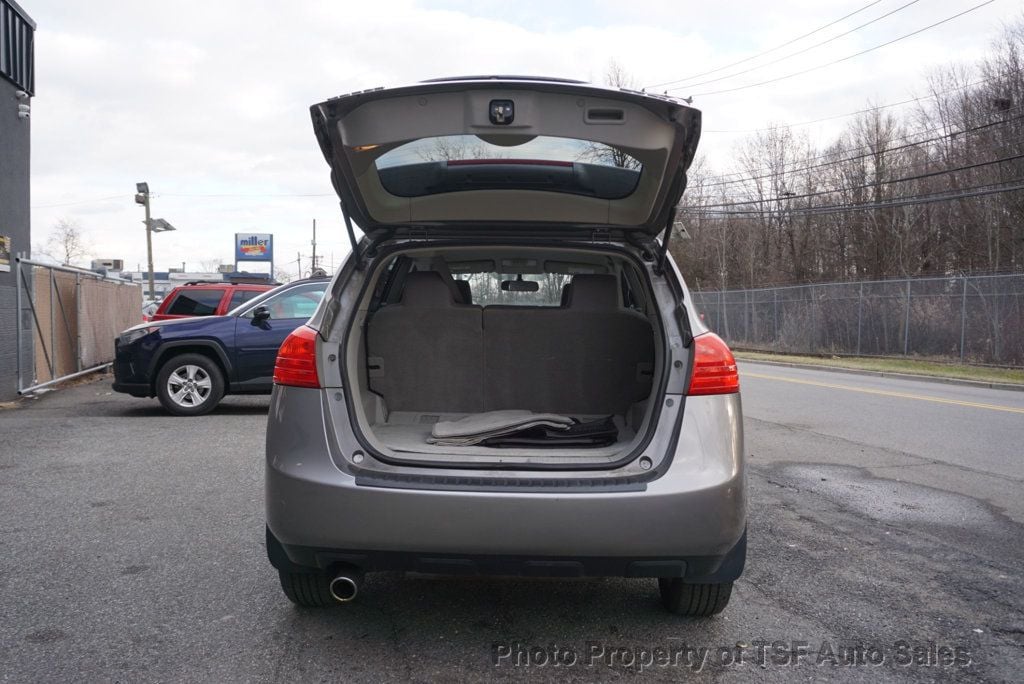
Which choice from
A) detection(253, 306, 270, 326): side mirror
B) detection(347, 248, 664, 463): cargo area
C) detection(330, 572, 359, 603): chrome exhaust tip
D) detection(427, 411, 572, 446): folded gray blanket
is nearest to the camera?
detection(330, 572, 359, 603): chrome exhaust tip

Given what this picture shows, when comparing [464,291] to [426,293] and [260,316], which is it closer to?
[426,293]

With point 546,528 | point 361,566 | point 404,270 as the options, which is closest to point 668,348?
point 546,528

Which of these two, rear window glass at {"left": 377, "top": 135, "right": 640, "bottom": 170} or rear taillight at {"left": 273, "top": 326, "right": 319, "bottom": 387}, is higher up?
rear window glass at {"left": 377, "top": 135, "right": 640, "bottom": 170}

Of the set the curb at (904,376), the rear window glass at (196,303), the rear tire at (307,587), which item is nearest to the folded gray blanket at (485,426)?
the rear tire at (307,587)

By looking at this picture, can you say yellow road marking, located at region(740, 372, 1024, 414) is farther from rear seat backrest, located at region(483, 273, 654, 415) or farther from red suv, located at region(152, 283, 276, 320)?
red suv, located at region(152, 283, 276, 320)

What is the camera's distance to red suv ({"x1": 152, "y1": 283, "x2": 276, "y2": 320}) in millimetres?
13828

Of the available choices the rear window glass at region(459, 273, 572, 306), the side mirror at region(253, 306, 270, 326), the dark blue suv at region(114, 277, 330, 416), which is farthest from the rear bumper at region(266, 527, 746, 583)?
the dark blue suv at region(114, 277, 330, 416)

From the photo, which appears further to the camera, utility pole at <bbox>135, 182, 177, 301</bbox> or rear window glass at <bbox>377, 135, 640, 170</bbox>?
utility pole at <bbox>135, 182, 177, 301</bbox>

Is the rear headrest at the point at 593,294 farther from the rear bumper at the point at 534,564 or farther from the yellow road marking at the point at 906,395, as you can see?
the yellow road marking at the point at 906,395

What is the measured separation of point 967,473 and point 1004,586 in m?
3.26

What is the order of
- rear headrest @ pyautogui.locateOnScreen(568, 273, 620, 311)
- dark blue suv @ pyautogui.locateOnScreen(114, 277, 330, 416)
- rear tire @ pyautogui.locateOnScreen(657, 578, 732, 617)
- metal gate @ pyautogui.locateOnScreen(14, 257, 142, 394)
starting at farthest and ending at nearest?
metal gate @ pyautogui.locateOnScreen(14, 257, 142, 394)
dark blue suv @ pyautogui.locateOnScreen(114, 277, 330, 416)
rear headrest @ pyautogui.locateOnScreen(568, 273, 620, 311)
rear tire @ pyautogui.locateOnScreen(657, 578, 732, 617)

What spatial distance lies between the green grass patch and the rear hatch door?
17.0 metres

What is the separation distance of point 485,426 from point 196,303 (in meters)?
11.4

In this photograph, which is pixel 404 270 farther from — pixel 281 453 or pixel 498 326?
pixel 281 453
